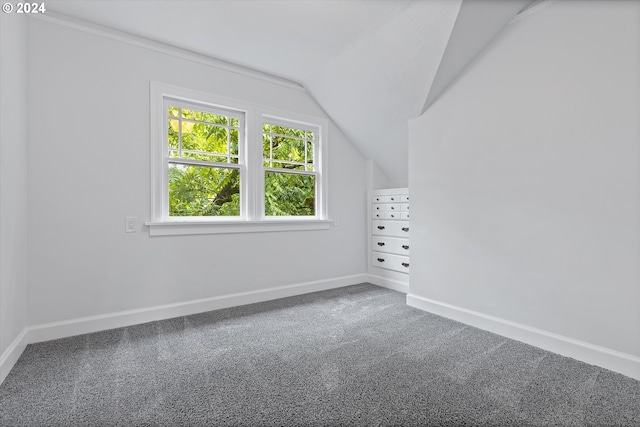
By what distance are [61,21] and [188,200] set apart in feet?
5.28

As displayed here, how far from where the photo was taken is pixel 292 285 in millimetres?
3418

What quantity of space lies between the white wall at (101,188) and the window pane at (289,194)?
1.77 feet

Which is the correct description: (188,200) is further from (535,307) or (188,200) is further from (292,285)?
(535,307)

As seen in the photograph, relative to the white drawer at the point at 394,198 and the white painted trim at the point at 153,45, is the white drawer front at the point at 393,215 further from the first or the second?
the white painted trim at the point at 153,45

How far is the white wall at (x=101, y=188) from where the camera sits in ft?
7.35

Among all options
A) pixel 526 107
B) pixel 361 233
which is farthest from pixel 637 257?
pixel 361 233

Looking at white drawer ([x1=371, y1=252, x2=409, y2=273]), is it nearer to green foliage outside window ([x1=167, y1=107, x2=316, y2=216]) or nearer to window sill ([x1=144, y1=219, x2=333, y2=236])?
window sill ([x1=144, y1=219, x2=333, y2=236])

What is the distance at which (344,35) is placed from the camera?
2.61 meters

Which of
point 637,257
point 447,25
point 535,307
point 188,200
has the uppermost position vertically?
point 447,25

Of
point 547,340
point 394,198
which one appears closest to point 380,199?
point 394,198

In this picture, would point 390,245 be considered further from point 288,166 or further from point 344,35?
point 344,35

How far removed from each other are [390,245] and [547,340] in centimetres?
186

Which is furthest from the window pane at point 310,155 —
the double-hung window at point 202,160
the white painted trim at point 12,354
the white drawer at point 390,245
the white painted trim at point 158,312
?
the white painted trim at point 12,354

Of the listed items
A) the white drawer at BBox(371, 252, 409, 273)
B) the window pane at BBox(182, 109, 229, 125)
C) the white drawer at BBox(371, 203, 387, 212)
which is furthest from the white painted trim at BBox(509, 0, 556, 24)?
the window pane at BBox(182, 109, 229, 125)
